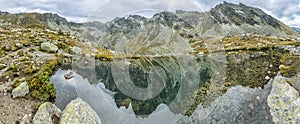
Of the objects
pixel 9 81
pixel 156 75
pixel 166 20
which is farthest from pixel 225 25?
pixel 9 81

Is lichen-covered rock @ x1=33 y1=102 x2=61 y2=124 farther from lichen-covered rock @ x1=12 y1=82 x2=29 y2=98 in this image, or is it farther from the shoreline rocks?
lichen-covered rock @ x1=12 y1=82 x2=29 y2=98

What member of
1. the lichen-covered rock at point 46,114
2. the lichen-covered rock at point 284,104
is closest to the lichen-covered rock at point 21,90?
the lichen-covered rock at point 46,114

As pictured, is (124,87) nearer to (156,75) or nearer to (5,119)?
(156,75)

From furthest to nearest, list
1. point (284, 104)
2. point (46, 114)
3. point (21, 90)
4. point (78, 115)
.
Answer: point (21, 90), point (78, 115), point (46, 114), point (284, 104)

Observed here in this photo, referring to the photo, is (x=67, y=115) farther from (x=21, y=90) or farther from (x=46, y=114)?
(x=21, y=90)

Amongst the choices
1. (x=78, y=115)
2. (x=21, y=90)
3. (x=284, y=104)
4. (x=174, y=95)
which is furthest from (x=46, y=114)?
(x=284, y=104)

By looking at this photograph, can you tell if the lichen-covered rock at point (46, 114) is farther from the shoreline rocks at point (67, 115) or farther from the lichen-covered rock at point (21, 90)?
the lichen-covered rock at point (21, 90)

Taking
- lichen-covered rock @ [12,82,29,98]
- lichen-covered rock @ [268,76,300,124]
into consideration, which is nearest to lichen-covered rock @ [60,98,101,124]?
lichen-covered rock @ [12,82,29,98]
